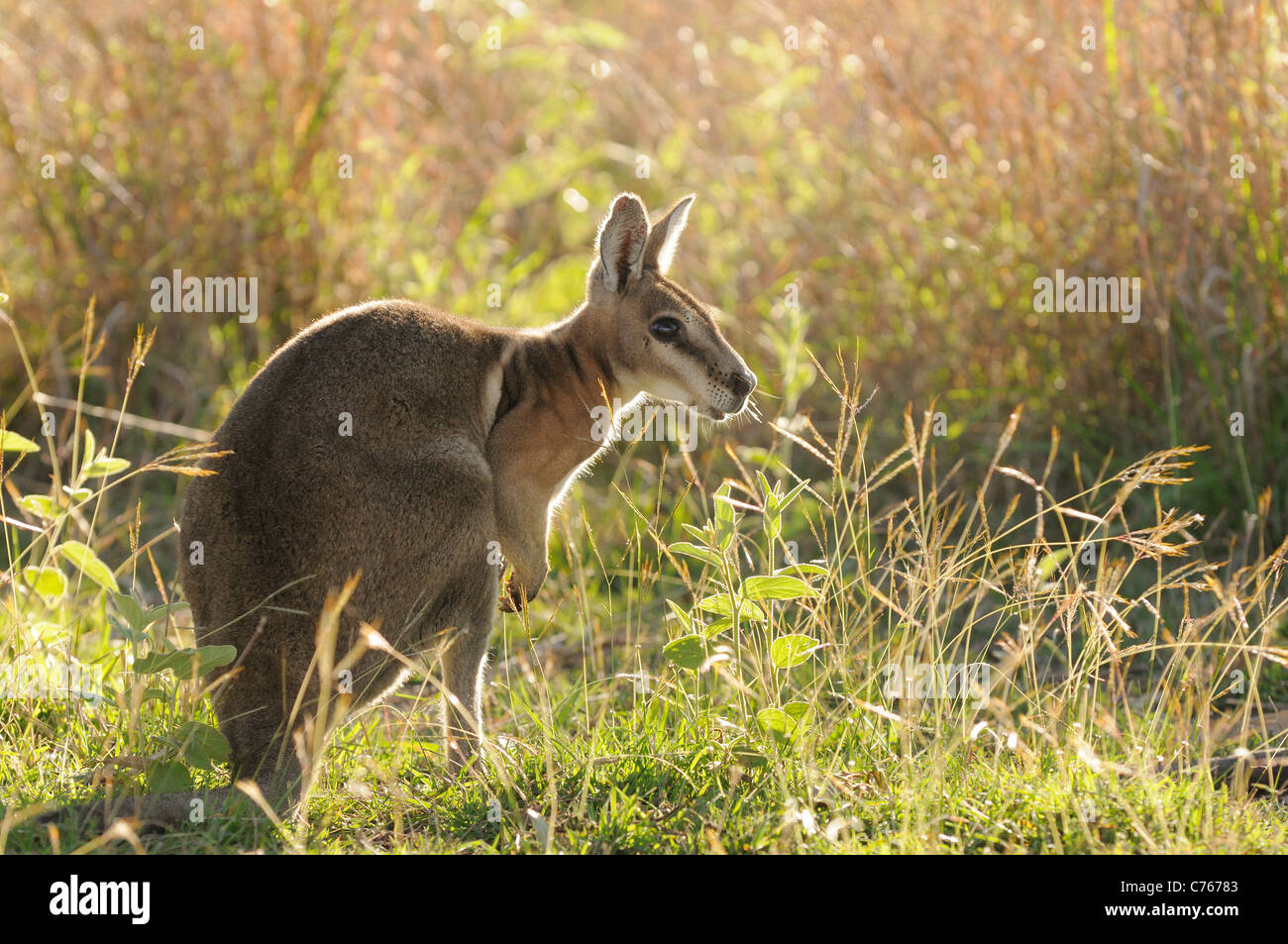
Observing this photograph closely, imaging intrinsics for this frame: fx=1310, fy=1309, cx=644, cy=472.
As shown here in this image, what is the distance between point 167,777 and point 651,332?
1899 millimetres

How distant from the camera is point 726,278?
712cm

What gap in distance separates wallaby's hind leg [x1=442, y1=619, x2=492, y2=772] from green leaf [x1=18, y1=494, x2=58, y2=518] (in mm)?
1065

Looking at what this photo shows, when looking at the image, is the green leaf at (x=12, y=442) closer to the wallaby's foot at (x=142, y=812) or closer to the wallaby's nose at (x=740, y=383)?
the wallaby's foot at (x=142, y=812)

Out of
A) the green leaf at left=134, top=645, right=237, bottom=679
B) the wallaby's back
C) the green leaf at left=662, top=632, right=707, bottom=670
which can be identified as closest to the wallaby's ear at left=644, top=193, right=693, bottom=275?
the wallaby's back

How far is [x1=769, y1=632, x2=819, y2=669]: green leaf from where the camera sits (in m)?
3.21

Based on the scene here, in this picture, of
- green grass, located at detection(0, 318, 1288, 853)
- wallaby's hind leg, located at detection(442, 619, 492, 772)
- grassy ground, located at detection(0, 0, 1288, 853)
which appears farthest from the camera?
wallaby's hind leg, located at detection(442, 619, 492, 772)

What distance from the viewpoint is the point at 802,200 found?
7.30 meters

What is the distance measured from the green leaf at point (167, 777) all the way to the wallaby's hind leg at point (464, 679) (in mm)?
658

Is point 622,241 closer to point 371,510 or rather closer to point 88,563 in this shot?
point 371,510

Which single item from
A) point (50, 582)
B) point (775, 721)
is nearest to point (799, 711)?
point (775, 721)

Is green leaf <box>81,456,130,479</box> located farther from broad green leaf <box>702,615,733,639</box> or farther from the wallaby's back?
broad green leaf <box>702,615,733,639</box>

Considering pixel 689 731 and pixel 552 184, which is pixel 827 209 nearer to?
pixel 552 184

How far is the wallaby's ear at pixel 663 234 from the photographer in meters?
4.23

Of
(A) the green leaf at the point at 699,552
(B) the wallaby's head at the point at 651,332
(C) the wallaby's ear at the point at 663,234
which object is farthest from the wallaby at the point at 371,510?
(A) the green leaf at the point at 699,552
